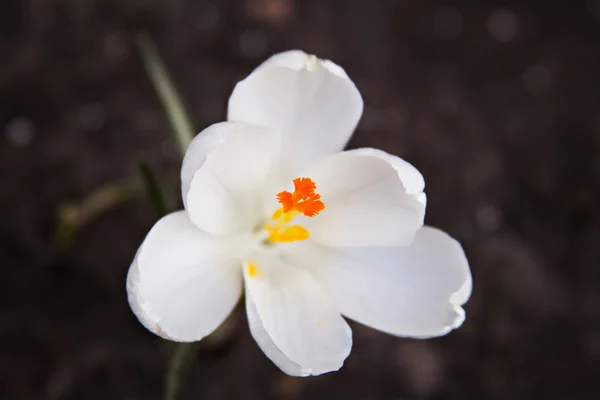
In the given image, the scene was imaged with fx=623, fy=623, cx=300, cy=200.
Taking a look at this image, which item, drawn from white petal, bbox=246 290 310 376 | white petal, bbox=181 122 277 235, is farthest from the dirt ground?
white petal, bbox=246 290 310 376

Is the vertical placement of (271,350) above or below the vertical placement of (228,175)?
below

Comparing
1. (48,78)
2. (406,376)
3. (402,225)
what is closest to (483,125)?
(406,376)

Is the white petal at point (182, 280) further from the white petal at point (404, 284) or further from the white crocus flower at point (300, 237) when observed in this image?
the white petal at point (404, 284)

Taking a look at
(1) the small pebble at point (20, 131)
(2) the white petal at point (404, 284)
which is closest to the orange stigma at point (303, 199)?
(2) the white petal at point (404, 284)

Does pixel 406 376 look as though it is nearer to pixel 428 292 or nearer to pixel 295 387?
pixel 295 387

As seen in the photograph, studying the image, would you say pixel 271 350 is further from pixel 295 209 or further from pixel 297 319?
pixel 295 209

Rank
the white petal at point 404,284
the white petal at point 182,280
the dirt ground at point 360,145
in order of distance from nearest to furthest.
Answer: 1. the white petal at point 182,280
2. the white petal at point 404,284
3. the dirt ground at point 360,145

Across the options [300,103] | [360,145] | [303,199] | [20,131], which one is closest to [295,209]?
[303,199]
